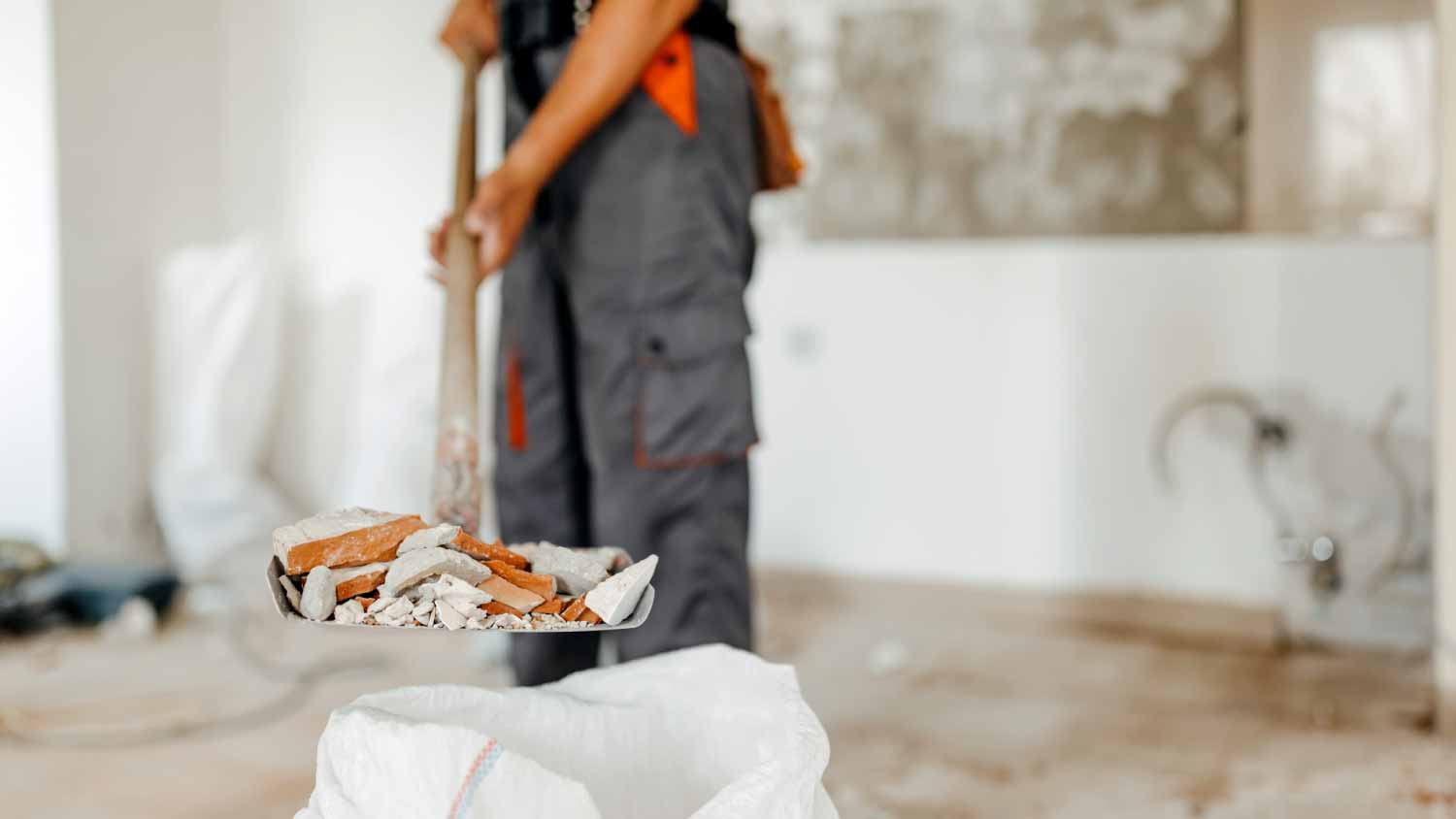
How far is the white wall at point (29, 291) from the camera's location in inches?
105

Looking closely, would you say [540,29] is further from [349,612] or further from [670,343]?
[349,612]

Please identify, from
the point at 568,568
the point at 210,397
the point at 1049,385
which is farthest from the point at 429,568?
the point at 210,397

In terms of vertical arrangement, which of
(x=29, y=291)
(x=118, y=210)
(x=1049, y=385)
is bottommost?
(x=1049, y=385)

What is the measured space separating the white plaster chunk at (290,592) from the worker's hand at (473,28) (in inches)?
29.7

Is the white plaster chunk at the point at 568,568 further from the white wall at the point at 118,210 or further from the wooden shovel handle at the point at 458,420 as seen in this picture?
the white wall at the point at 118,210

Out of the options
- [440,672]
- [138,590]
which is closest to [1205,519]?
[440,672]

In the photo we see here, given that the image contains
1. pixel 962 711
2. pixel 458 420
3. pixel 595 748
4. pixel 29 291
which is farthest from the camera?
pixel 29 291

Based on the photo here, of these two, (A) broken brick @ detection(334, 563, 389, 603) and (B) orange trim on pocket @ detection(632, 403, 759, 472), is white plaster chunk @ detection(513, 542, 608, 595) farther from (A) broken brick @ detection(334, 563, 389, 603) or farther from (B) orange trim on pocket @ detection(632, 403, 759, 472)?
(B) orange trim on pocket @ detection(632, 403, 759, 472)

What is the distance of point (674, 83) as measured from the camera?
133 cm

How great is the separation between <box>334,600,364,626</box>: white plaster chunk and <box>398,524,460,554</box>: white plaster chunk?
0.17 feet

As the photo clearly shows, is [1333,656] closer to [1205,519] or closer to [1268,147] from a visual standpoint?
[1205,519]

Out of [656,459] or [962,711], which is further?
[962,711]

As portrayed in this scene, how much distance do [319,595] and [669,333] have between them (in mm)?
541

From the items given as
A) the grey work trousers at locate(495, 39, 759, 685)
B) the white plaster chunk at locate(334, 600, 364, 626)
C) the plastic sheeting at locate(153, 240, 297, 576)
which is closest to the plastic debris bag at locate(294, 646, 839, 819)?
the white plaster chunk at locate(334, 600, 364, 626)
